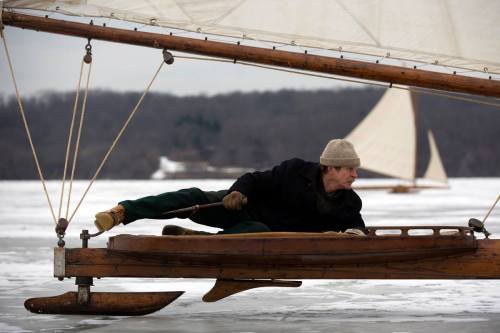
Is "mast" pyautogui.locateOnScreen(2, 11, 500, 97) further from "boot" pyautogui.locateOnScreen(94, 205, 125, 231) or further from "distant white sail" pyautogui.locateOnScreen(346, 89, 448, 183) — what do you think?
"distant white sail" pyautogui.locateOnScreen(346, 89, 448, 183)

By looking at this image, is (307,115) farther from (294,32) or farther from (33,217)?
(294,32)

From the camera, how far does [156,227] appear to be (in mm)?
13922

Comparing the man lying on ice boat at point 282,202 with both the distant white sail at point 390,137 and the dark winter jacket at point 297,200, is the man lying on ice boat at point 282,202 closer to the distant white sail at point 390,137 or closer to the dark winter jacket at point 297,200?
the dark winter jacket at point 297,200

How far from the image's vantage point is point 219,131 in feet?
220

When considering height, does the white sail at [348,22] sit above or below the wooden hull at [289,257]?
above

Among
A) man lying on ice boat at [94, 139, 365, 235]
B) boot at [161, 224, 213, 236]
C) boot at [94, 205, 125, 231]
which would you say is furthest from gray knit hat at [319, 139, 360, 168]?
boot at [94, 205, 125, 231]

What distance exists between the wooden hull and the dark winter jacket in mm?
353

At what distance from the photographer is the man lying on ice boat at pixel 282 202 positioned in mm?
5598

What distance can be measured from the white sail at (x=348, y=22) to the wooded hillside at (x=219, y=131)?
55.7 m

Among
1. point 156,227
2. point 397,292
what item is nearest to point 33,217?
point 156,227

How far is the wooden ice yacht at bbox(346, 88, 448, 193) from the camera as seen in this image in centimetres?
Result: 3466

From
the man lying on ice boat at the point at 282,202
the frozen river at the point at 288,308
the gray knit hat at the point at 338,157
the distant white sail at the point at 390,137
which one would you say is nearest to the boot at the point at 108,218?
the man lying on ice boat at the point at 282,202

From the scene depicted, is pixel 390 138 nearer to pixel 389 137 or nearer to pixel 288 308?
pixel 389 137

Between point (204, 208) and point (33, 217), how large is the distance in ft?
39.4
